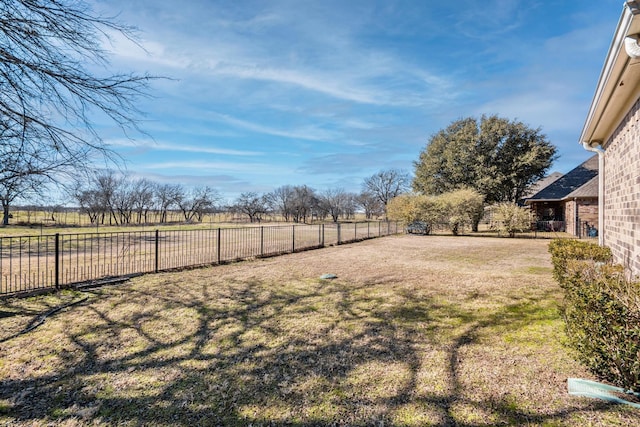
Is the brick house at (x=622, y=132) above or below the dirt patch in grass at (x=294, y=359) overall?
above

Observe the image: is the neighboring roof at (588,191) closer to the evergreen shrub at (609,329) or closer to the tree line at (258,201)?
the evergreen shrub at (609,329)

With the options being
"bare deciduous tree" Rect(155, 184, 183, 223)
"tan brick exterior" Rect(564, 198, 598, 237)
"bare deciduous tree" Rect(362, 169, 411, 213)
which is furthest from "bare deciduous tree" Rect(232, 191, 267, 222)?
"tan brick exterior" Rect(564, 198, 598, 237)

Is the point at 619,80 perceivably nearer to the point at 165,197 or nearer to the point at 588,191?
the point at 588,191

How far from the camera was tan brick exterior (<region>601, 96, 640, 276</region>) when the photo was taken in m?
3.29

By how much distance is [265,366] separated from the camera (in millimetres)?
2752

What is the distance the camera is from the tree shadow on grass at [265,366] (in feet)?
6.81

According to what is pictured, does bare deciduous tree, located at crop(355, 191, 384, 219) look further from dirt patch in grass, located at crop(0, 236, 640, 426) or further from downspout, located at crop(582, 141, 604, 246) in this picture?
dirt patch in grass, located at crop(0, 236, 640, 426)

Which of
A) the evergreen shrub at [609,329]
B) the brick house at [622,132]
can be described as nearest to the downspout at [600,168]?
the brick house at [622,132]

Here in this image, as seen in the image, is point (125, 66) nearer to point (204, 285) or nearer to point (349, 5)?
point (204, 285)

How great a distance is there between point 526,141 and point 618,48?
2452cm

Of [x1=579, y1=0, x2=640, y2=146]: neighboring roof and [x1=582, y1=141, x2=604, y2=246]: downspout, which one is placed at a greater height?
[x1=579, y1=0, x2=640, y2=146]: neighboring roof

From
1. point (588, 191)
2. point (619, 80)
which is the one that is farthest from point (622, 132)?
point (588, 191)

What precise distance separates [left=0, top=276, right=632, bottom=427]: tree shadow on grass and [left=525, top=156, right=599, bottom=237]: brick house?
16.2m

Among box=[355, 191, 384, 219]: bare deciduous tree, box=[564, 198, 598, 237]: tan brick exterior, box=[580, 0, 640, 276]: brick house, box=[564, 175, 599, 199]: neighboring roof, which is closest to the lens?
box=[580, 0, 640, 276]: brick house
